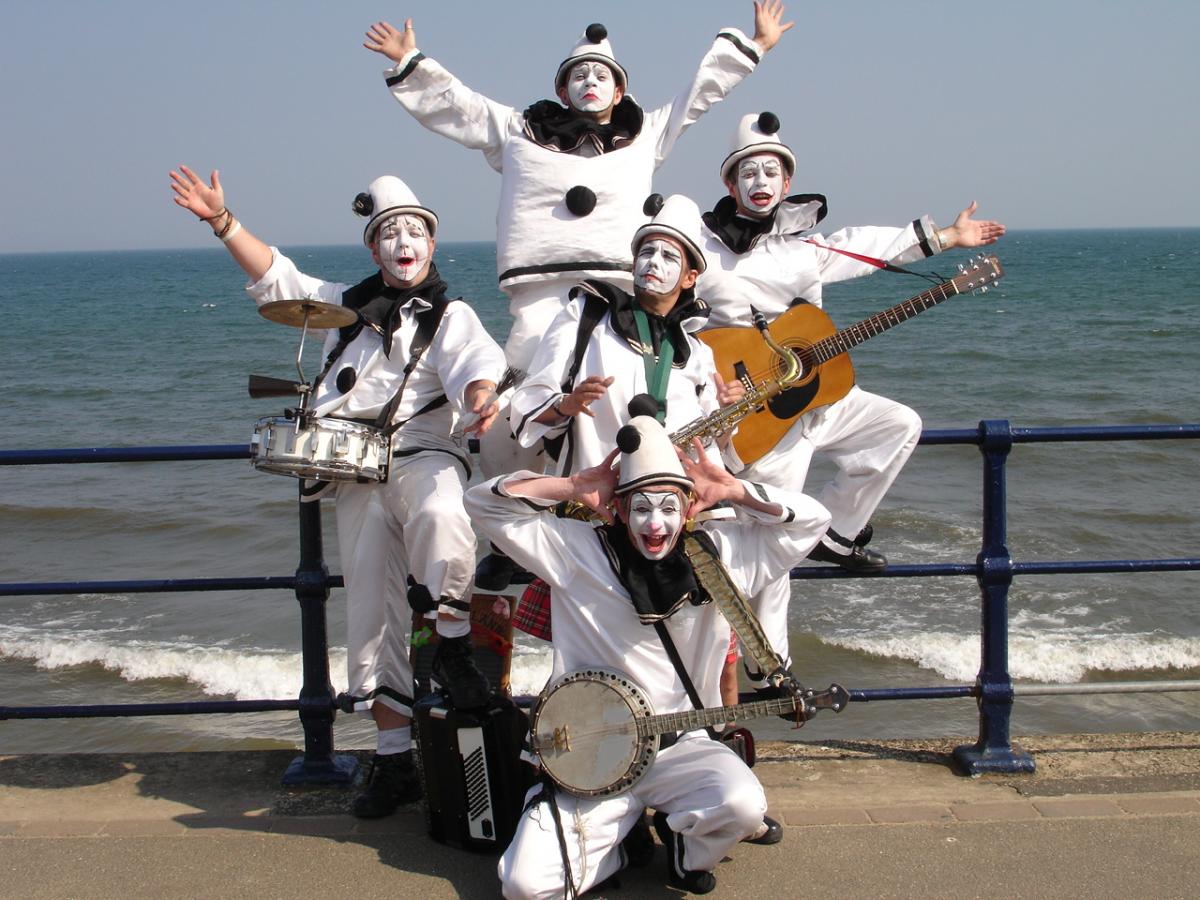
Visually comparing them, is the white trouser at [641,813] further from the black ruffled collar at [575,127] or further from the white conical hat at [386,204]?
the black ruffled collar at [575,127]

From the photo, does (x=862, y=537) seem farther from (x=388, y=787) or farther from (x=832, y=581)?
(x=832, y=581)

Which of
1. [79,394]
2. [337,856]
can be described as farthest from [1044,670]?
[79,394]

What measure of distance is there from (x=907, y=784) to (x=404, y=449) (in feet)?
6.39

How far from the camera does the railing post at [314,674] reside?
4.31m

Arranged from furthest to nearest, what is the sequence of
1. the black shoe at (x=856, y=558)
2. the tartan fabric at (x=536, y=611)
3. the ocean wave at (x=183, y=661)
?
the ocean wave at (x=183, y=661)
the black shoe at (x=856, y=558)
the tartan fabric at (x=536, y=611)

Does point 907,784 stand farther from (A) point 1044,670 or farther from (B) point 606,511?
(A) point 1044,670

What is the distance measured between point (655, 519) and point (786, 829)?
1072mm

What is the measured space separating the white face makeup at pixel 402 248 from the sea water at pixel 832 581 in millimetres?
4188

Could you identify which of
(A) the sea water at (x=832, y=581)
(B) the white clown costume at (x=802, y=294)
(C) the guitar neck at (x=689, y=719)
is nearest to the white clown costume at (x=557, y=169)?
(B) the white clown costume at (x=802, y=294)

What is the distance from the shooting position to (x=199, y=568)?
12.5 meters

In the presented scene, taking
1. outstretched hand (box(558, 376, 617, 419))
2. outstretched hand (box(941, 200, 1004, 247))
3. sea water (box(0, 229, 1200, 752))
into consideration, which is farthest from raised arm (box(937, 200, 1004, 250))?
sea water (box(0, 229, 1200, 752))

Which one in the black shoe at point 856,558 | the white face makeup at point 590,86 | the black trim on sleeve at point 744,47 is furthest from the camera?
the black trim on sleeve at point 744,47

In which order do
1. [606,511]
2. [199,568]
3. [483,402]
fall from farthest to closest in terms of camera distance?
[199,568] → [483,402] → [606,511]

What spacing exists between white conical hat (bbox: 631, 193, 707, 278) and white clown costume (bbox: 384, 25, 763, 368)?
1.55 ft
